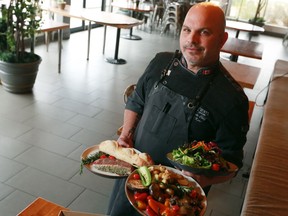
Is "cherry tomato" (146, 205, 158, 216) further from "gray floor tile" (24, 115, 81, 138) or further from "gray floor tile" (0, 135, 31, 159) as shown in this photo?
"gray floor tile" (24, 115, 81, 138)

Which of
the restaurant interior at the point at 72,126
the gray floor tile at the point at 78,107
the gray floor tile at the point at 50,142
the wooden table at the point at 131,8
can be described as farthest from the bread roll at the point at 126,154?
the wooden table at the point at 131,8

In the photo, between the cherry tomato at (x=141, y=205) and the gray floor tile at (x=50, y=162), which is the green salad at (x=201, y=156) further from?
the gray floor tile at (x=50, y=162)

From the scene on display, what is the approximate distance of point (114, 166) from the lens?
3.93 feet

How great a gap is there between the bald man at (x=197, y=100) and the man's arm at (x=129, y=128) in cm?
9

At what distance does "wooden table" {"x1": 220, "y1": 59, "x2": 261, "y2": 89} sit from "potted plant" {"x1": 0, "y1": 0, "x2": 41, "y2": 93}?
2134mm

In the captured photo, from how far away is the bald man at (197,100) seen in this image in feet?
3.76

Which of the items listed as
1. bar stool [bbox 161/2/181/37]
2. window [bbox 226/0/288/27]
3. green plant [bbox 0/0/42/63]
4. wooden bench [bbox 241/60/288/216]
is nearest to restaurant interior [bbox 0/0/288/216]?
wooden bench [bbox 241/60/288/216]

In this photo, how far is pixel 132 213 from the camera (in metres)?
1.37

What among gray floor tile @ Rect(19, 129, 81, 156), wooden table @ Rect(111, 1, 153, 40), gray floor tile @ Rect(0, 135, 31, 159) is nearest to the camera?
gray floor tile @ Rect(0, 135, 31, 159)

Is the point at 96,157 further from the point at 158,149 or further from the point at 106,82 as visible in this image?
the point at 106,82

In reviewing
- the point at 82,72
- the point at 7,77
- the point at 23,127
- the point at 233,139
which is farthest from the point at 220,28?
the point at 82,72

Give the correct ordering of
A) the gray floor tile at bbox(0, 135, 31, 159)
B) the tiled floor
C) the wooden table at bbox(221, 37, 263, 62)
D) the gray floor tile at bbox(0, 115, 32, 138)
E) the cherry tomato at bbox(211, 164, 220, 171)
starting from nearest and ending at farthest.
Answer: the cherry tomato at bbox(211, 164, 220, 171)
the tiled floor
the gray floor tile at bbox(0, 135, 31, 159)
the gray floor tile at bbox(0, 115, 32, 138)
the wooden table at bbox(221, 37, 263, 62)

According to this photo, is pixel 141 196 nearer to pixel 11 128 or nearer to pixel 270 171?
pixel 270 171

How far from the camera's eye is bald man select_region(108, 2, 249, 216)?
1.15m
